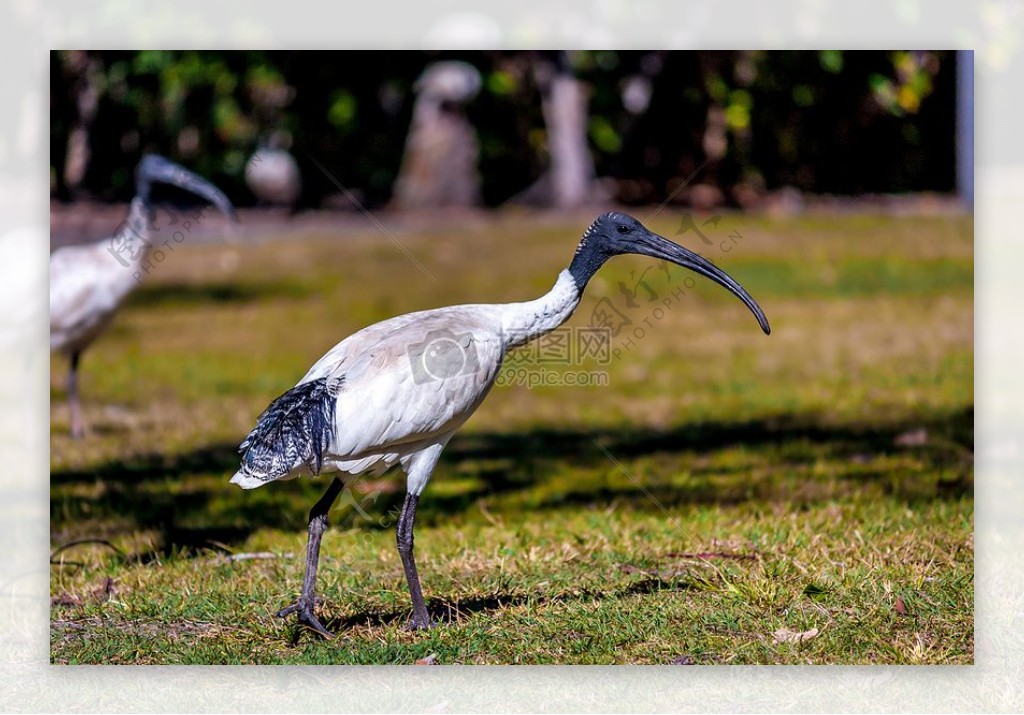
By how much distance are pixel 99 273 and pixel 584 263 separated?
4.30 meters

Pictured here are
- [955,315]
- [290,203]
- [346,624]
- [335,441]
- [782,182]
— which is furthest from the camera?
[290,203]

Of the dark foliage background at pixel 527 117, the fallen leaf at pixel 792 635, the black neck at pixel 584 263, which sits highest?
the dark foliage background at pixel 527 117

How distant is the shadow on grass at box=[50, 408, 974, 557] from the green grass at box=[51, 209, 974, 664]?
24 millimetres

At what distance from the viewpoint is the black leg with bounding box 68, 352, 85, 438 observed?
27.2 ft

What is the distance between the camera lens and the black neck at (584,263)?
492 centimetres

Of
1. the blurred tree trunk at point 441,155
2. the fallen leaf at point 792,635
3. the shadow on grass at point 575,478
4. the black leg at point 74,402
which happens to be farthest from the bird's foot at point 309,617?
the blurred tree trunk at point 441,155

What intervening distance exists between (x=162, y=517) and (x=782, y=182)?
12.1m

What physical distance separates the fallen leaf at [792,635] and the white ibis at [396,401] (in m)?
1.15

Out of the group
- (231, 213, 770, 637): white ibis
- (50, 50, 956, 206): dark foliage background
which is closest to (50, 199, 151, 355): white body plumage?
(50, 50, 956, 206): dark foliage background

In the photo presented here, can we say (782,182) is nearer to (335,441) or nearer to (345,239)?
(345,239)

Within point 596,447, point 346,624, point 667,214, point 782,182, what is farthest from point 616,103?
point 346,624

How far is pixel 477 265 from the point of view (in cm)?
1398

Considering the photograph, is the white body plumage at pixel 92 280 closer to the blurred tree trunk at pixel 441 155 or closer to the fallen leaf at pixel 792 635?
the fallen leaf at pixel 792 635

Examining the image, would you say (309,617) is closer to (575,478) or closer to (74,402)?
(575,478)
